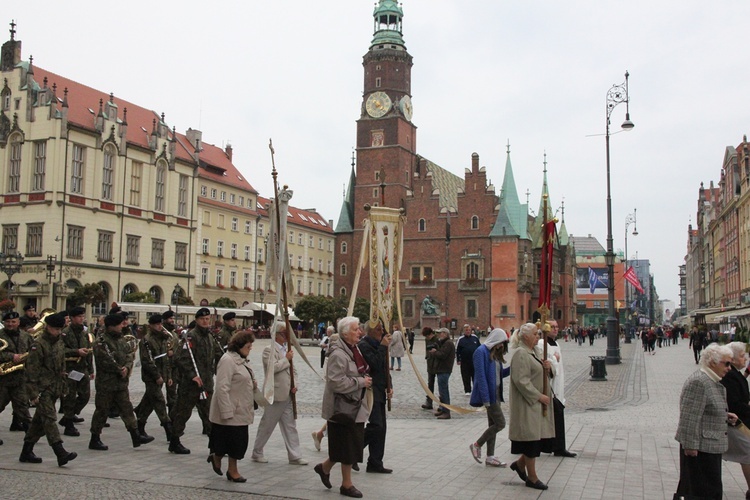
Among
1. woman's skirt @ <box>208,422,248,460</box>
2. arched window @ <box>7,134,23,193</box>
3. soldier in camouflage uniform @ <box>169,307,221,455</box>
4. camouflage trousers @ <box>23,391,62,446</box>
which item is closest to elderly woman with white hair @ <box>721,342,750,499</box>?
woman's skirt @ <box>208,422,248,460</box>

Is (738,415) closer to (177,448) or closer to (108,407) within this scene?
(177,448)

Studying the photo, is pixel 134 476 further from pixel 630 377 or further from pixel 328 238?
pixel 328 238

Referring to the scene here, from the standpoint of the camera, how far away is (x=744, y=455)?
731 centimetres

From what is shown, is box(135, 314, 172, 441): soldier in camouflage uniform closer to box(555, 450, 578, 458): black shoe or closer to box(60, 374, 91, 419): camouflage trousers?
box(60, 374, 91, 419): camouflage trousers

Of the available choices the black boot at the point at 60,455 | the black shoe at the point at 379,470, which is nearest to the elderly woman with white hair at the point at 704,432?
the black shoe at the point at 379,470

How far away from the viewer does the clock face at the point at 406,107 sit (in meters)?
77.7

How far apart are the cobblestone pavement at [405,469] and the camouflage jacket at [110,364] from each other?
0.89 metres

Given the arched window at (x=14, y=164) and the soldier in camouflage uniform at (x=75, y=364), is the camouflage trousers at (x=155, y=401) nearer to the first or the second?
the soldier in camouflage uniform at (x=75, y=364)

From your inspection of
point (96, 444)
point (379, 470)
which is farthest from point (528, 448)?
point (96, 444)

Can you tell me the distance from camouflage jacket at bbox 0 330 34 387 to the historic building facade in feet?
200

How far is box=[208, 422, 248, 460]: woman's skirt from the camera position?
820cm

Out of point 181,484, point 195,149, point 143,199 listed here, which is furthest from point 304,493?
point 195,149

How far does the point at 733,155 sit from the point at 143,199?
53507 mm

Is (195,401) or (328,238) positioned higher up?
(328,238)
